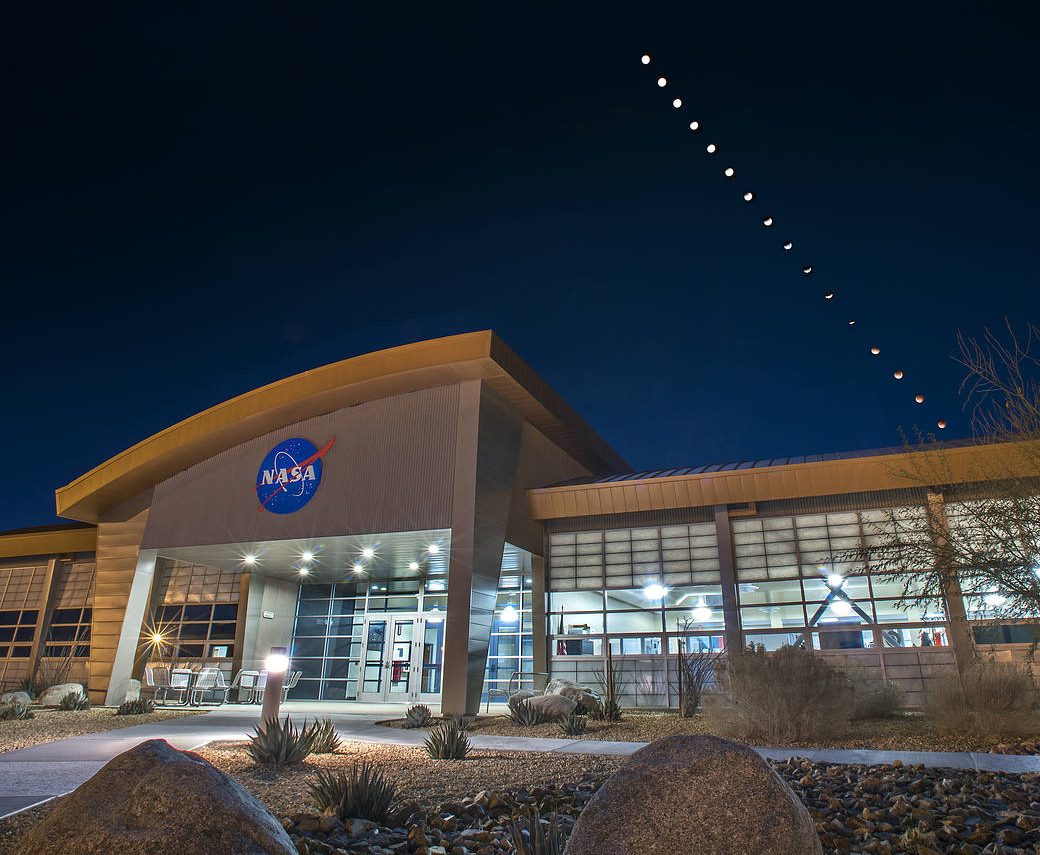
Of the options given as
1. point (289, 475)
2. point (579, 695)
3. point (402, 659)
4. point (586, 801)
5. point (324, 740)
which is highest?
point (289, 475)

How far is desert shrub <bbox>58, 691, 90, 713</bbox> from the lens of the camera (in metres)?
17.9

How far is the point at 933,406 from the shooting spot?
2028 inches

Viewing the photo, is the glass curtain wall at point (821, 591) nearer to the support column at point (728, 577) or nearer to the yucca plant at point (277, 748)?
the support column at point (728, 577)

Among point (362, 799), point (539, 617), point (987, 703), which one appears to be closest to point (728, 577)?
point (539, 617)

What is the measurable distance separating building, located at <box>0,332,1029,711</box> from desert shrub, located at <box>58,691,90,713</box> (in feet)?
8.67

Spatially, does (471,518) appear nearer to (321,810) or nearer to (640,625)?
(640,625)

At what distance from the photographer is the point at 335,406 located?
1972cm

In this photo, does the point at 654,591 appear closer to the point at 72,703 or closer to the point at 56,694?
the point at 72,703

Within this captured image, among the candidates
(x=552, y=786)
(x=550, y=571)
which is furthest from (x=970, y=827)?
(x=550, y=571)

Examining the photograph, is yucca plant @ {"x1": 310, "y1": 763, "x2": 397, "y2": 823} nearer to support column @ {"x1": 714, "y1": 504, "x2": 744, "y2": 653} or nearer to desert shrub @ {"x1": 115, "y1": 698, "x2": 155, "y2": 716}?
desert shrub @ {"x1": 115, "y1": 698, "x2": 155, "y2": 716}

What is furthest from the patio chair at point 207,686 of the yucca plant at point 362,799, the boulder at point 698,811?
the boulder at point 698,811

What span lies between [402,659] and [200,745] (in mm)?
11858

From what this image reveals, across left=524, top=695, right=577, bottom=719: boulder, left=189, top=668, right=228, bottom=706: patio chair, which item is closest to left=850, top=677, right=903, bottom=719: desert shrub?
left=524, top=695, right=577, bottom=719: boulder

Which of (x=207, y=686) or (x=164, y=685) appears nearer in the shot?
(x=164, y=685)
